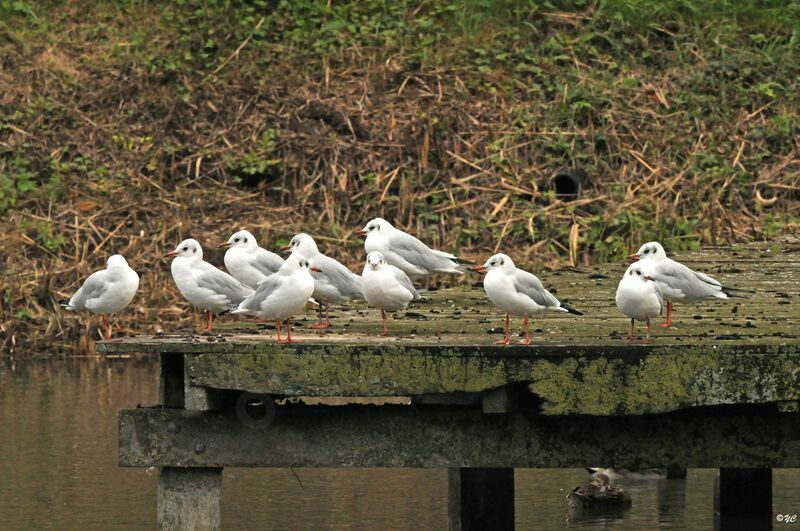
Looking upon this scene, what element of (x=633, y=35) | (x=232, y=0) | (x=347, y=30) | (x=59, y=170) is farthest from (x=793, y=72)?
(x=59, y=170)

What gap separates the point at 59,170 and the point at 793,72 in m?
8.93

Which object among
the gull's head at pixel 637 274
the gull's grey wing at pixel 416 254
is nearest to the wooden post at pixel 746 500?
the gull's grey wing at pixel 416 254

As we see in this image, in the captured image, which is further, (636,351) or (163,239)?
(163,239)

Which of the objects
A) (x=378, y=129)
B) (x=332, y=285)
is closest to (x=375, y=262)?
(x=332, y=285)

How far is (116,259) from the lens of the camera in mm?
10914

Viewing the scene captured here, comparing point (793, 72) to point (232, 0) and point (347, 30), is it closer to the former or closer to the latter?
point (347, 30)

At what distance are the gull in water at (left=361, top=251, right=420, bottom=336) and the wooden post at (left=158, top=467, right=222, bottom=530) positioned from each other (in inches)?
55.8

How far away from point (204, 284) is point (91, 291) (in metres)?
0.64

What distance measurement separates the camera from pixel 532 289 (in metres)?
9.78

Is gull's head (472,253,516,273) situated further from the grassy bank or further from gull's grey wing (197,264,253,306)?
the grassy bank

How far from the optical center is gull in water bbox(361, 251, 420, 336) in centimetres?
1024

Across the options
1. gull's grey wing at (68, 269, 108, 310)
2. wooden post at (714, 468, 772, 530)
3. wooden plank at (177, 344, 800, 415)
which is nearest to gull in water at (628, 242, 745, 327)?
wooden plank at (177, 344, 800, 415)

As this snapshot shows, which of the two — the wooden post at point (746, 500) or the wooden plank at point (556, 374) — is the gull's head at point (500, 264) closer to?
the wooden plank at point (556, 374)

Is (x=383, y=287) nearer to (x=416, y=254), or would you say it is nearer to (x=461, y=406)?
(x=461, y=406)
